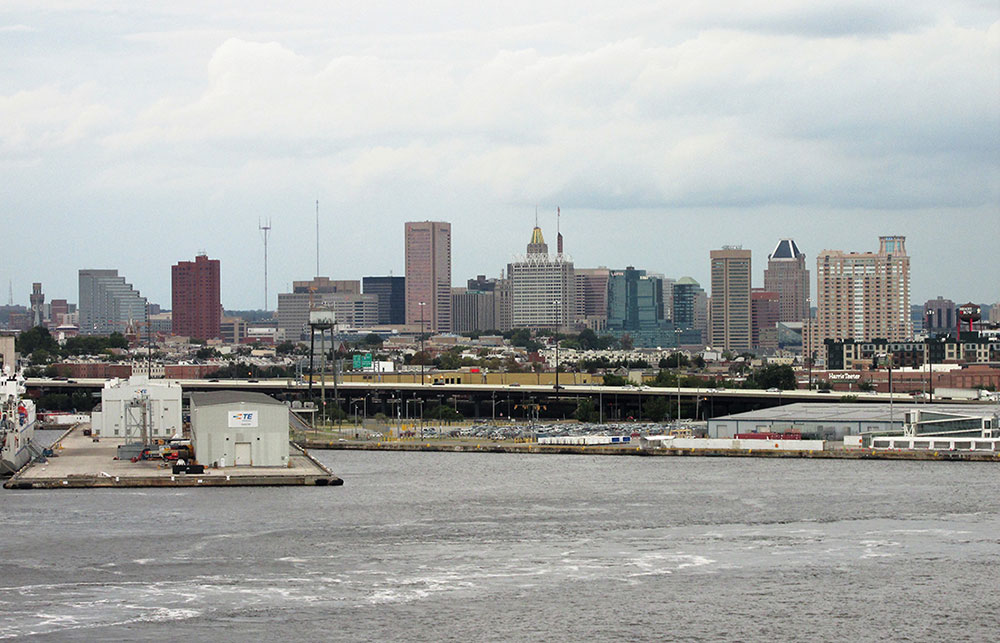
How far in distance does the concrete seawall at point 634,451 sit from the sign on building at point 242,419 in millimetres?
12345

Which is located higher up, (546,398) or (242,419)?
(242,419)

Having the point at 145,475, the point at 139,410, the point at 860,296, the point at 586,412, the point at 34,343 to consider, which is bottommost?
the point at 145,475

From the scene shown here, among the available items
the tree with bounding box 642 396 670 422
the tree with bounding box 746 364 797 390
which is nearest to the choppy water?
the tree with bounding box 642 396 670 422

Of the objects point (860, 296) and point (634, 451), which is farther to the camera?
point (860, 296)

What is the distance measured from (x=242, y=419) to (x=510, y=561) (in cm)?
1358

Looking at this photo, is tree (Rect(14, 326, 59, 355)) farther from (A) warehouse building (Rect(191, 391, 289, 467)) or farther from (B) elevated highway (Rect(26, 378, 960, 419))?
(A) warehouse building (Rect(191, 391, 289, 467))

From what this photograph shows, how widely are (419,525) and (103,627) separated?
388 inches

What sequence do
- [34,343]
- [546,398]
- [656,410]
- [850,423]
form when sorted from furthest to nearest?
[34,343], [546,398], [656,410], [850,423]

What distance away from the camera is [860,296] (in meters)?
169

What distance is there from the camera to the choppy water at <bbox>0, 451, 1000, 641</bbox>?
2159 centimetres

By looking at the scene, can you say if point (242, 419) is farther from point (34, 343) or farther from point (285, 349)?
point (285, 349)

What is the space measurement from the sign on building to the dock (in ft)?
3.28

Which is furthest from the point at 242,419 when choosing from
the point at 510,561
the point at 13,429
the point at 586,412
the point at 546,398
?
the point at 546,398

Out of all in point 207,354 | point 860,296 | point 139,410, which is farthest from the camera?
point 860,296
